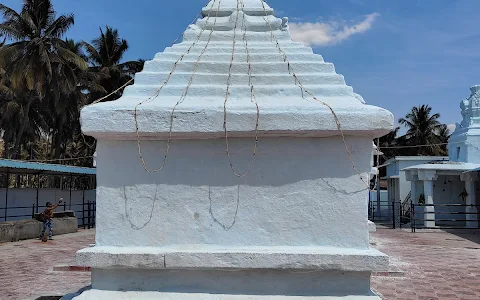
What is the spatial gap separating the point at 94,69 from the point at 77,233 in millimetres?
15799

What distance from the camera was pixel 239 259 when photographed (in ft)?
12.7

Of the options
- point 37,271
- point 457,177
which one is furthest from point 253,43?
point 457,177

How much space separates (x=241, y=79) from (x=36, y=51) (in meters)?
22.3

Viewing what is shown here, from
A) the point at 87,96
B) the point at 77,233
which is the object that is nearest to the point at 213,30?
the point at 77,233

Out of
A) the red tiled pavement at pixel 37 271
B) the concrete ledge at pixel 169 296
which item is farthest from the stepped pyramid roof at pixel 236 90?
the red tiled pavement at pixel 37 271

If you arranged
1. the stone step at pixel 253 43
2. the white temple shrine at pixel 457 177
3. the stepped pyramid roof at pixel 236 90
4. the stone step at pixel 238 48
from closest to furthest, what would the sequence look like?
the stepped pyramid roof at pixel 236 90, the stone step at pixel 238 48, the stone step at pixel 253 43, the white temple shrine at pixel 457 177

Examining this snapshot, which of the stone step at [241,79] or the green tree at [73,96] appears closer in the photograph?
the stone step at [241,79]

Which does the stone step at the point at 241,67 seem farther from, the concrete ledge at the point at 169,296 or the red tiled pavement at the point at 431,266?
the red tiled pavement at the point at 431,266

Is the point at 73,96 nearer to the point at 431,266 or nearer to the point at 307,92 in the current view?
the point at 431,266

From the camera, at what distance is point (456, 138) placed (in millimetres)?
22859

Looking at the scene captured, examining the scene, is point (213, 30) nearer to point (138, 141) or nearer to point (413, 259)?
point (138, 141)

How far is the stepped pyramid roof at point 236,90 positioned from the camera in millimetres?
4000

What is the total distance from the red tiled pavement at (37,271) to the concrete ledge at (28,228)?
385 mm

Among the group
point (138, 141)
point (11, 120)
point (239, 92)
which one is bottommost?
point (138, 141)
